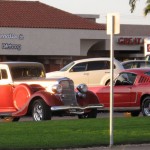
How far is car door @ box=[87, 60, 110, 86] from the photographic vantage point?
1329 inches

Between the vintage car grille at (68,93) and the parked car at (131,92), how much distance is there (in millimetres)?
2900

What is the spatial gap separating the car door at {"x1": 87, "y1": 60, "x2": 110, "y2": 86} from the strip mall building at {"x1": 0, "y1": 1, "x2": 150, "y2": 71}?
25.2 m

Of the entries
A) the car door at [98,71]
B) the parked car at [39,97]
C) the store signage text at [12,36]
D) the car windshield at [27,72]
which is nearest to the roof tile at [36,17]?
the store signage text at [12,36]

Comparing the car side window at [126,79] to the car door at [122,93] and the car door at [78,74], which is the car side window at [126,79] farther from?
the car door at [78,74]

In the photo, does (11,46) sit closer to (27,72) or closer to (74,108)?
(27,72)

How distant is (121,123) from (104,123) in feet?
1.57

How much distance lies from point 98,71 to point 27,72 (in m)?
9.84

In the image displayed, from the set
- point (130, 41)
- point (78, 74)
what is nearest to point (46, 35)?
point (130, 41)

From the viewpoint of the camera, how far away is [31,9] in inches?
2499

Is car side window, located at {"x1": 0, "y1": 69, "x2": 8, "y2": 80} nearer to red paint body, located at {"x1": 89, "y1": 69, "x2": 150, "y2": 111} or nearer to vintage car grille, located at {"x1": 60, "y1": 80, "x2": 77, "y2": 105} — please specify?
vintage car grille, located at {"x1": 60, "y1": 80, "x2": 77, "y2": 105}

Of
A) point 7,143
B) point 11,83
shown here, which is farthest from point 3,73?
point 7,143

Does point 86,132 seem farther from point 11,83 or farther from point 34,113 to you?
point 11,83

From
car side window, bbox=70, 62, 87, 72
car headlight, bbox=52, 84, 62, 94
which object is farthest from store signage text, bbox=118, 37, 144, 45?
car headlight, bbox=52, 84, 62, 94

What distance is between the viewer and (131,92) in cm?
2508
